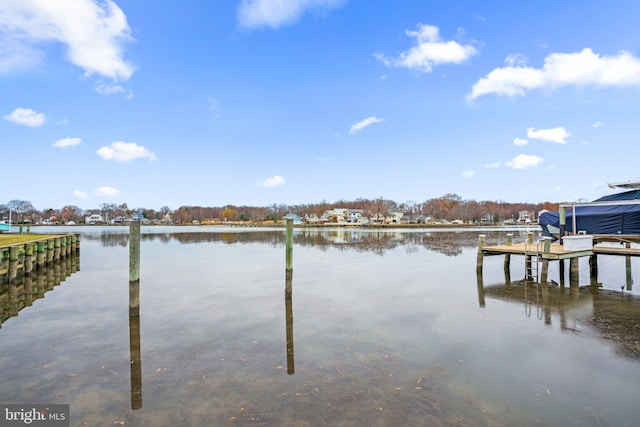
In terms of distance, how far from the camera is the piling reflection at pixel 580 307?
26.9 feet

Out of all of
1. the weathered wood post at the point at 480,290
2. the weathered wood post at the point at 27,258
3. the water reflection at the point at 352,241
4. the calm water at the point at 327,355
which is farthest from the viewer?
the water reflection at the point at 352,241

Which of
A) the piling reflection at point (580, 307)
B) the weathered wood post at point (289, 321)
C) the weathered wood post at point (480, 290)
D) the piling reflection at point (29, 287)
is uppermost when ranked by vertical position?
the piling reflection at point (29, 287)

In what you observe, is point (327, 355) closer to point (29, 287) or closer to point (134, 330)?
point (134, 330)

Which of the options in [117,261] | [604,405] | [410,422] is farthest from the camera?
[117,261]

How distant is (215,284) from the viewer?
1404 centimetres

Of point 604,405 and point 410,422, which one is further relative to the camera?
point 604,405

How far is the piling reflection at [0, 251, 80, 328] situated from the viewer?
33.7ft

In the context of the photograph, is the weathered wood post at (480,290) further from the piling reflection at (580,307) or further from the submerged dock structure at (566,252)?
the submerged dock structure at (566,252)

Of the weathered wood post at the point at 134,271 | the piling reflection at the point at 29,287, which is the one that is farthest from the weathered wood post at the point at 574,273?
the piling reflection at the point at 29,287

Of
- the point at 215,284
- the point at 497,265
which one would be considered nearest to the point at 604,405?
the point at 215,284

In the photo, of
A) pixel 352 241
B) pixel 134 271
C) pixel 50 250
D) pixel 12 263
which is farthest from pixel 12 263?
pixel 352 241

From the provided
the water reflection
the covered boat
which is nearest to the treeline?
the water reflection

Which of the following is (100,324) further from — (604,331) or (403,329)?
(604,331)

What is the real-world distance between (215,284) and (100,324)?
5426 mm
